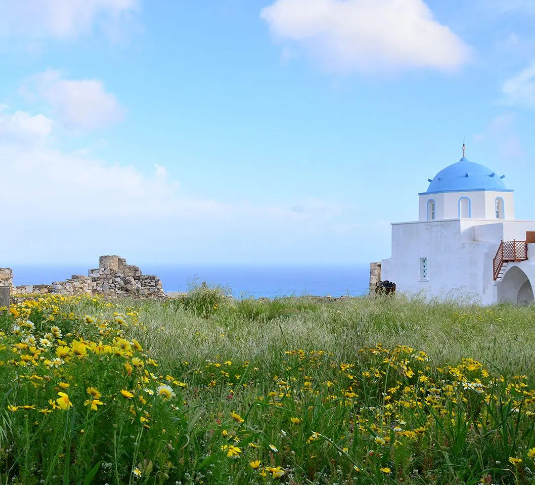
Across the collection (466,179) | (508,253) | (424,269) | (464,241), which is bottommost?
(424,269)

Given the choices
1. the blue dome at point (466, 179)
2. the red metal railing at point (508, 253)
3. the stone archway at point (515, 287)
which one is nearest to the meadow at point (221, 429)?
the red metal railing at point (508, 253)

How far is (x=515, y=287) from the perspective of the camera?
30.2 metres

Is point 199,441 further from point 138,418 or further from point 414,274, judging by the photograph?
point 414,274

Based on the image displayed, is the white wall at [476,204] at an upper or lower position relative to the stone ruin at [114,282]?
upper

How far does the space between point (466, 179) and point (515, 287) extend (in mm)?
6829

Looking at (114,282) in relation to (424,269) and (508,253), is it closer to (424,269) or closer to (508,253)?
(508,253)

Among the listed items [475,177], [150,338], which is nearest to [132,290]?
[150,338]

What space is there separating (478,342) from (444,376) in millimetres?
1874

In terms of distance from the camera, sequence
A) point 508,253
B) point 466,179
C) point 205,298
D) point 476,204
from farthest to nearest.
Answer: point 466,179 < point 476,204 < point 508,253 < point 205,298

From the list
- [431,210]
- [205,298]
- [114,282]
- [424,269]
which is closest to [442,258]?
[424,269]

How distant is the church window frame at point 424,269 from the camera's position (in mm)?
33812

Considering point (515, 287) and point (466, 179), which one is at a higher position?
point (466, 179)

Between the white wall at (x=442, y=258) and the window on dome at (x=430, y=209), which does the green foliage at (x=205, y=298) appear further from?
the window on dome at (x=430, y=209)

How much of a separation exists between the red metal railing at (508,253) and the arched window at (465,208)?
3.81 meters
